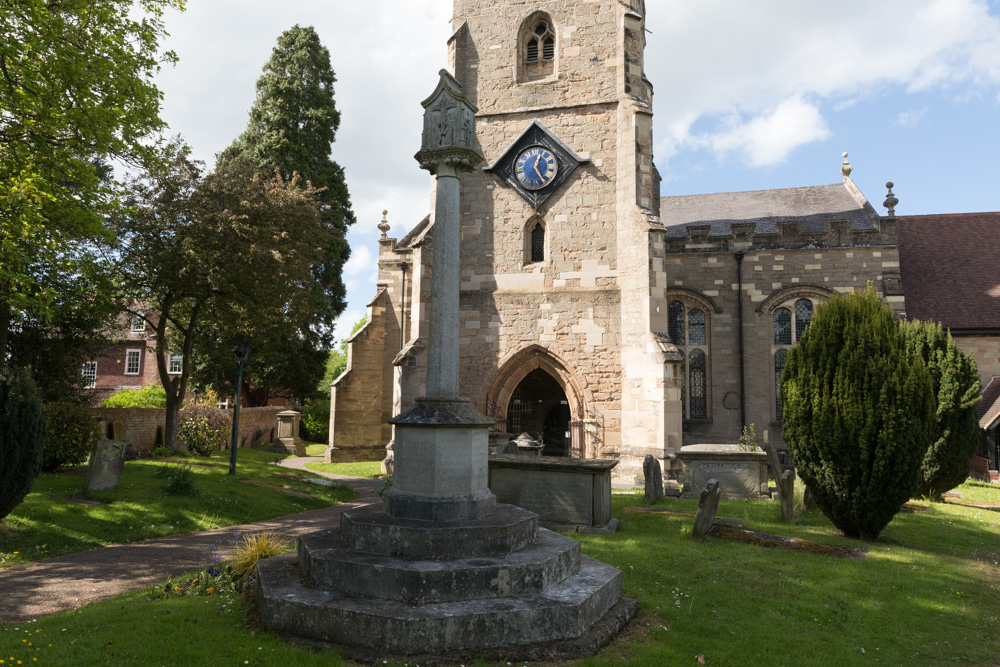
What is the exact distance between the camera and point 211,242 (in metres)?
14.2

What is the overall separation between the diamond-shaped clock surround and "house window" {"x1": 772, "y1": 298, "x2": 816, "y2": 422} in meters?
8.75

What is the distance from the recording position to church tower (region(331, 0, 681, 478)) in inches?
615

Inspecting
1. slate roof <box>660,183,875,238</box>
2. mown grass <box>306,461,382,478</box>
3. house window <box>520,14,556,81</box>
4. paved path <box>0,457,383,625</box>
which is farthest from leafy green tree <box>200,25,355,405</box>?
paved path <box>0,457,383,625</box>

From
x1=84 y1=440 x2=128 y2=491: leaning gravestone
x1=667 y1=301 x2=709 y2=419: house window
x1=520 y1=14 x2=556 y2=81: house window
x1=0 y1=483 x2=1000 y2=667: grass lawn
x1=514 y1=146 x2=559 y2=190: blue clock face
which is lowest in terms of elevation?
x1=0 y1=483 x2=1000 y2=667: grass lawn

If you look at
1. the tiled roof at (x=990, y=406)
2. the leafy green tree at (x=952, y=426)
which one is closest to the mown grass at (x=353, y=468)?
the leafy green tree at (x=952, y=426)

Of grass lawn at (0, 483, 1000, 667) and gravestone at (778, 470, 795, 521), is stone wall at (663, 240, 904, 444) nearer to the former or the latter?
gravestone at (778, 470, 795, 521)

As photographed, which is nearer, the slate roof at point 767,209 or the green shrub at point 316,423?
the slate roof at point 767,209

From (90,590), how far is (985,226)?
29.1 m

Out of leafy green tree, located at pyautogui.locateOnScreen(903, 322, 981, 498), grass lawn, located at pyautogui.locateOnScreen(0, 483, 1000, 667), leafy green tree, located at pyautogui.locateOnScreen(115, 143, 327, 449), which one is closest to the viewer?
grass lawn, located at pyautogui.locateOnScreen(0, 483, 1000, 667)

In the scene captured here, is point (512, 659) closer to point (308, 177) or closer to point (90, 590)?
point (90, 590)

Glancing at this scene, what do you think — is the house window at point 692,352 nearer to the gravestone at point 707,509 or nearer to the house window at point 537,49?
the house window at point 537,49

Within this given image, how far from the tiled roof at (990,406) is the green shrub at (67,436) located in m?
22.7

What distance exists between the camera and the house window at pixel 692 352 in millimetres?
20016

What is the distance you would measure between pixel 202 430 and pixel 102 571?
1273 centimetres
